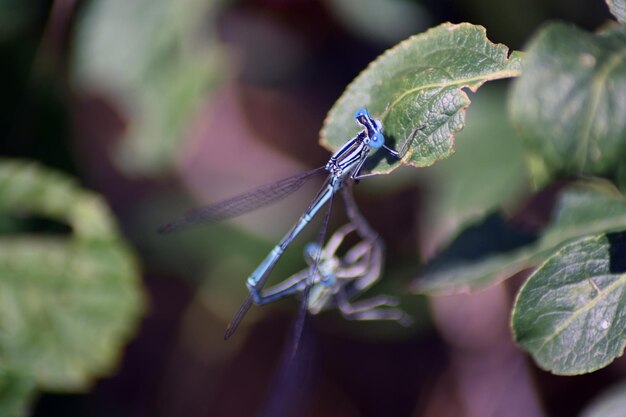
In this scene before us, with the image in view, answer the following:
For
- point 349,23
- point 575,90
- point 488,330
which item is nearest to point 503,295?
point 488,330

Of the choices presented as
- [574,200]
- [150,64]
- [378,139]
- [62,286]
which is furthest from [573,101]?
[150,64]

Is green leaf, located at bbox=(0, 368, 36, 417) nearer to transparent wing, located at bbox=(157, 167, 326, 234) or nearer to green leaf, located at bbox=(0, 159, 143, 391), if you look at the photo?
green leaf, located at bbox=(0, 159, 143, 391)

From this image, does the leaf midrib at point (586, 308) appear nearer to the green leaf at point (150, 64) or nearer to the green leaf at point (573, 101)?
the green leaf at point (573, 101)

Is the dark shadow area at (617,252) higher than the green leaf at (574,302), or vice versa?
the dark shadow area at (617,252)

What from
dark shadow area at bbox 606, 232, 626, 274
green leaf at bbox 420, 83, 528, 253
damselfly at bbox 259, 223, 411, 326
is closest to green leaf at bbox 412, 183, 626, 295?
dark shadow area at bbox 606, 232, 626, 274

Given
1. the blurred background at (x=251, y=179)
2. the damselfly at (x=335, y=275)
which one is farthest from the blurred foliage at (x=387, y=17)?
the damselfly at (x=335, y=275)

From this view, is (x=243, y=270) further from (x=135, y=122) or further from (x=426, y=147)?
(x=426, y=147)
